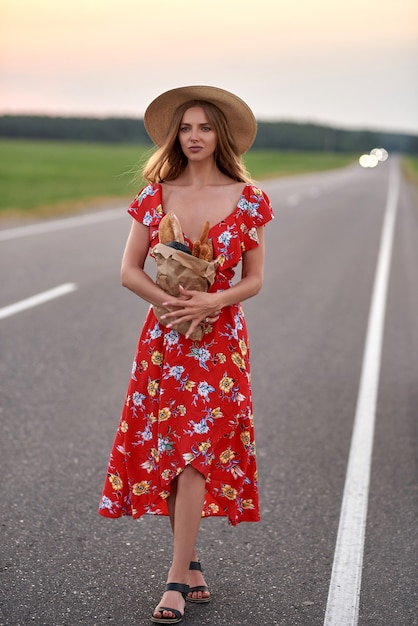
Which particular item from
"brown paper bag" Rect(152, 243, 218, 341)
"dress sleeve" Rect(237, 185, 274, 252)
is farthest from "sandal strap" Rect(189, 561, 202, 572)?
"dress sleeve" Rect(237, 185, 274, 252)

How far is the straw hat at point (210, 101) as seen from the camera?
3242mm

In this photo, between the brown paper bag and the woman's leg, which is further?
the woman's leg

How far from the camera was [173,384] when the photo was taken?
3.21 m

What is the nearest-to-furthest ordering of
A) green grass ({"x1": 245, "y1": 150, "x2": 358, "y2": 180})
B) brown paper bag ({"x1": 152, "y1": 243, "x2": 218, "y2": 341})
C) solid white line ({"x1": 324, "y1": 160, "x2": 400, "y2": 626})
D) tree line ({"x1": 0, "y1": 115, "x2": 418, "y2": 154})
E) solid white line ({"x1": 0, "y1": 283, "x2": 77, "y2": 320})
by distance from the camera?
brown paper bag ({"x1": 152, "y1": 243, "x2": 218, "y2": 341}) < solid white line ({"x1": 324, "y1": 160, "x2": 400, "y2": 626}) < solid white line ({"x1": 0, "y1": 283, "x2": 77, "y2": 320}) < green grass ({"x1": 245, "y1": 150, "x2": 358, "y2": 180}) < tree line ({"x1": 0, "y1": 115, "x2": 418, "y2": 154})

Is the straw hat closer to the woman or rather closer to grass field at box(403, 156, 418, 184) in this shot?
the woman

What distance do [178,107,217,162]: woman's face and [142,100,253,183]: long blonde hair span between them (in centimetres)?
2

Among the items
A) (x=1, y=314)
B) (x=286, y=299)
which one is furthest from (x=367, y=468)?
(x=286, y=299)

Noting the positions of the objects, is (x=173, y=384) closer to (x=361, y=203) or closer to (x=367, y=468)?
(x=367, y=468)

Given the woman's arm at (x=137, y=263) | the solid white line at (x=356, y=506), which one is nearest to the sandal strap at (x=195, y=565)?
the solid white line at (x=356, y=506)

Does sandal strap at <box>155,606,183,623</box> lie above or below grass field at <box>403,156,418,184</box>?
below

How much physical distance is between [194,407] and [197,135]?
982mm

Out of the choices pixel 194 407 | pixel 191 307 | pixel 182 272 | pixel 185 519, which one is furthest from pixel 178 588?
pixel 182 272

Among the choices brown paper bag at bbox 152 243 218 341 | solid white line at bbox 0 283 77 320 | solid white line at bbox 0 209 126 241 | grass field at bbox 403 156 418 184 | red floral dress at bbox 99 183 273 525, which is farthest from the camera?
grass field at bbox 403 156 418 184

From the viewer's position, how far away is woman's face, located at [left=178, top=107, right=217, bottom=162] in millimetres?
3246
